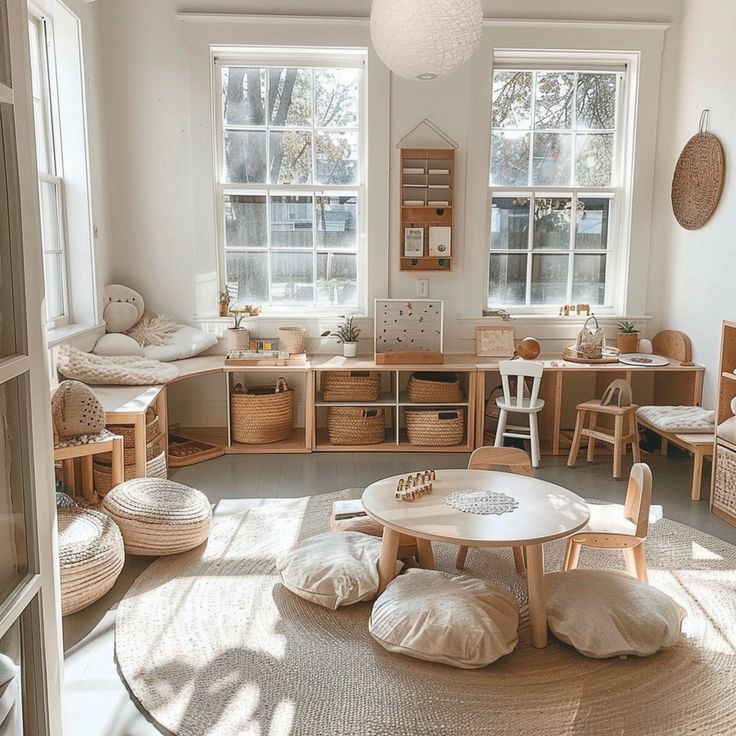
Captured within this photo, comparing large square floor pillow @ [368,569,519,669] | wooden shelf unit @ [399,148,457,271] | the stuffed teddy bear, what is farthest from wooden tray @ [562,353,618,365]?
the stuffed teddy bear

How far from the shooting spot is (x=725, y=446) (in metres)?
4.26

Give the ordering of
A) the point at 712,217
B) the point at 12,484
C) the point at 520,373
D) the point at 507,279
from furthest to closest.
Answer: the point at 507,279
the point at 712,217
the point at 520,373
the point at 12,484

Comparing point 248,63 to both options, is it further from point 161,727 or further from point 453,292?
point 161,727

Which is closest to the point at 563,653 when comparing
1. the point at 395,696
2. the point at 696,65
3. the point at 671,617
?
the point at 671,617

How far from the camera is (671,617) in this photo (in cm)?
286

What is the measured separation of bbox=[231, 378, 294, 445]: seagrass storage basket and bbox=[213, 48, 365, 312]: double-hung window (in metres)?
0.82

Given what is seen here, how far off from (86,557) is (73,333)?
2.12m

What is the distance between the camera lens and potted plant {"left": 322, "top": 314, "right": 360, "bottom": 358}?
568 centimetres

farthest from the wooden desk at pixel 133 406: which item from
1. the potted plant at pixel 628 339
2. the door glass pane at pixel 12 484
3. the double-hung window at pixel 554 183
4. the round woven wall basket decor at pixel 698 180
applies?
the round woven wall basket decor at pixel 698 180

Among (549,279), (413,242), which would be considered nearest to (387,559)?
(413,242)

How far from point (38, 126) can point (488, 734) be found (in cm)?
435

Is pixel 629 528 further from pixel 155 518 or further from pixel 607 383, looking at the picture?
pixel 607 383

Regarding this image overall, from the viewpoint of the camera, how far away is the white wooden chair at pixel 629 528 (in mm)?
3010

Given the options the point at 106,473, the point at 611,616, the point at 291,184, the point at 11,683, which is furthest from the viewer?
the point at 291,184
